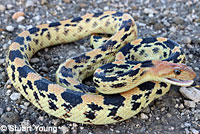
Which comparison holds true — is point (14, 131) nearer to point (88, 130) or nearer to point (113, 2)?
point (88, 130)

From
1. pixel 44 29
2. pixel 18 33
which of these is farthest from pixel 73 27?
pixel 18 33

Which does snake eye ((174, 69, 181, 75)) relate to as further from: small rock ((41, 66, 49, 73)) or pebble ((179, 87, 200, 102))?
small rock ((41, 66, 49, 73))

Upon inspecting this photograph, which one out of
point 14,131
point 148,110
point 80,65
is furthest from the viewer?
point 80,65

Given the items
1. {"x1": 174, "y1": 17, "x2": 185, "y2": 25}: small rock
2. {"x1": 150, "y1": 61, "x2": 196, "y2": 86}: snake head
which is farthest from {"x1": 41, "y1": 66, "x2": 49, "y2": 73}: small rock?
{"x1": 174, "y1": 17, "x2": 185, "y2": 25}: small rock

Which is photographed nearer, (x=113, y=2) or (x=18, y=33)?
(x=18, y=33)

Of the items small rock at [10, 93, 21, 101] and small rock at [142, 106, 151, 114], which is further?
small rock at [10, 93, 21, 101]

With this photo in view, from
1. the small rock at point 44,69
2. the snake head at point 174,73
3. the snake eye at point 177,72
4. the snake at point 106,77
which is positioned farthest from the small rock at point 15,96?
the snake eye at point 177,72

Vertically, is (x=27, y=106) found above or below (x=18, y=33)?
below

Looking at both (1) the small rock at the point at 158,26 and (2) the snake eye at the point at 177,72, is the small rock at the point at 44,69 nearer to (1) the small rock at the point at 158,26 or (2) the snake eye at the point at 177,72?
(2) the snake eye at the point at 177,72
